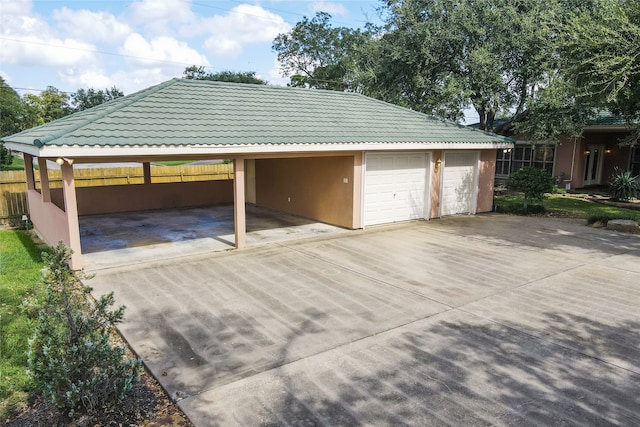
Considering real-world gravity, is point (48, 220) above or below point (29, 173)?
below

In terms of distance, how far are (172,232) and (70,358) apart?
824 cm

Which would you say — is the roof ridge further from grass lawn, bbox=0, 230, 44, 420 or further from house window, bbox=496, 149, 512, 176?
house window, bbox=496, 149, 512, 176

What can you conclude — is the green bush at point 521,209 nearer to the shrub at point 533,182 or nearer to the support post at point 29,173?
the shrub at point 533,182

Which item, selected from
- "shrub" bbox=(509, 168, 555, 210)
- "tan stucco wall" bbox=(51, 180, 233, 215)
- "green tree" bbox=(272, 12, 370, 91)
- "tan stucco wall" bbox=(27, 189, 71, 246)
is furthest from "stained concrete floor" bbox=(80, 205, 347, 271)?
"green tree" bbox=(272, 12, 370, 91)

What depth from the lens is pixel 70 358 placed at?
12.7ft

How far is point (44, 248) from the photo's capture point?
33.6ft

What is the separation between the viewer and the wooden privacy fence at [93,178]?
13.1m

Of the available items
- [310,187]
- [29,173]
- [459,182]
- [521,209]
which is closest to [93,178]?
[29,173]

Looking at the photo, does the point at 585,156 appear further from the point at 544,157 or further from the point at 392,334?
the point at 392,334

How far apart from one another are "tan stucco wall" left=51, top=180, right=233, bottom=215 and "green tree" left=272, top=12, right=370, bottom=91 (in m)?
29.1

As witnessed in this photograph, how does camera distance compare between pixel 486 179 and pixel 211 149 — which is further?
pixel 486 179

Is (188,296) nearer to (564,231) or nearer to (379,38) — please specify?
(564,231)

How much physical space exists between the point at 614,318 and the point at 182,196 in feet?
44.9

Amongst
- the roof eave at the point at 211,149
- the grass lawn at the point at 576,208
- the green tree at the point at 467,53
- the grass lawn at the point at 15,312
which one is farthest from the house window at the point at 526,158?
the grass lawn at the point at 15,312
